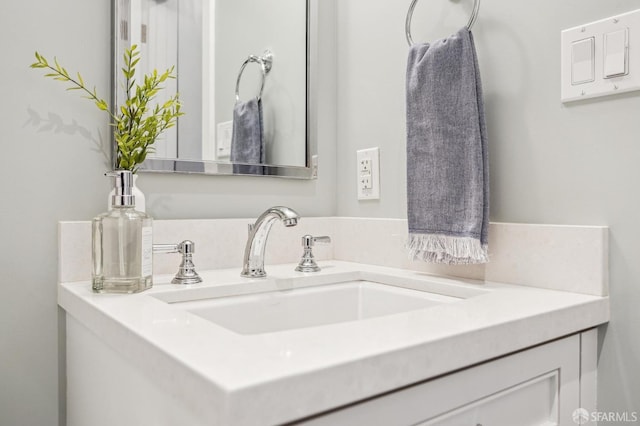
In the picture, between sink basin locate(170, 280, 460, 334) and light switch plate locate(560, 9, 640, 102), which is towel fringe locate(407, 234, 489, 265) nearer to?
sink basin locate(170, 280, 460, 334)

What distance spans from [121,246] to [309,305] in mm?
400

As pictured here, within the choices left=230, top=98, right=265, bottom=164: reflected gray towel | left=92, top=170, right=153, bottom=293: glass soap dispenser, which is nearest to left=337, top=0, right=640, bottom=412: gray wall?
left=230, top=98, right=265, bottom=164: reflected gray towel

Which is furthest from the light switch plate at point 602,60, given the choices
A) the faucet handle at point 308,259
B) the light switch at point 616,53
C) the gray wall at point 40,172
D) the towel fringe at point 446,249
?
the gray wall at point 40,172

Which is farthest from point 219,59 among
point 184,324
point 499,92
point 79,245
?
point 184,324

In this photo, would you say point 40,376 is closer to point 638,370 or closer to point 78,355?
point 78,355

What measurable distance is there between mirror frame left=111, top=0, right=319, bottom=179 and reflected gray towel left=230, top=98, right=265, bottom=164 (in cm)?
2

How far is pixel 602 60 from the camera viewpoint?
783mm

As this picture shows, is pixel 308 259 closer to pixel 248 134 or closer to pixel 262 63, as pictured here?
pixel 248 134

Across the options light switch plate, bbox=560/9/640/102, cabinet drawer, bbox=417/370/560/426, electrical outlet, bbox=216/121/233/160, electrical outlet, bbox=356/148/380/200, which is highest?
light switch plate, bbox=560/9/640/102

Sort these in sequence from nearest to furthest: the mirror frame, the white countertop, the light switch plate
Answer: the white countertop, the light switch plate, the mirror frame

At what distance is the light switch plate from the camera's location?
745mm

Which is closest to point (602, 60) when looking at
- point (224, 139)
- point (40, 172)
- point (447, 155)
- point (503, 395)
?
point (447, 155)

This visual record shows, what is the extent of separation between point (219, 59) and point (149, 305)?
0.67 metres

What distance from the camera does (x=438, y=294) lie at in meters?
0.95
